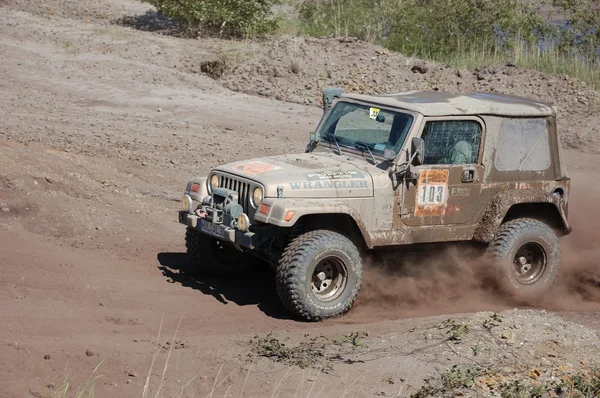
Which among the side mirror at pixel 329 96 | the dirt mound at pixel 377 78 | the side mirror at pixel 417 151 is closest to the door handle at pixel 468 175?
the side mirror at pixel 417 151

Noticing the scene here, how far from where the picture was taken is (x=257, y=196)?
28.4 ft

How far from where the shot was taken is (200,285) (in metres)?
9.66

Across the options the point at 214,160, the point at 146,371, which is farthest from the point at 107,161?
the point at 146,371

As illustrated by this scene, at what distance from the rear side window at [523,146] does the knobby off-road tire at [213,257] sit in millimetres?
2616

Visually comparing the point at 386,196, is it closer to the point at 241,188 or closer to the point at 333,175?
the point at 333,175

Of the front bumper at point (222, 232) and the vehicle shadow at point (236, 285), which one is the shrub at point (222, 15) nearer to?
the vehicle shadow at point (236, 285)

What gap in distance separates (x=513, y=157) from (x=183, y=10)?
13.5 metres

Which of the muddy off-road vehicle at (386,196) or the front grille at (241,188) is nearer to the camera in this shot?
the muddy off-road vehicle at (386,196)

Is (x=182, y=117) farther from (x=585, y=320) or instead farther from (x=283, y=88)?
(x=585, y=320)

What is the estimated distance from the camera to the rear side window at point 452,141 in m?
9.34

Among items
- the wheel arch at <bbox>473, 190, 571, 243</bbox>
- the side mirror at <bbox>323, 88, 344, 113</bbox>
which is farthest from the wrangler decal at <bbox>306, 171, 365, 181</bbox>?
the wheel arch at <bbox>473, 190, 571, 243</bbox>

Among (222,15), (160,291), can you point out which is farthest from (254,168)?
(222,15)

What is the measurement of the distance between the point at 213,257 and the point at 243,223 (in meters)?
1.24

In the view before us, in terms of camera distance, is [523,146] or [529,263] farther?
[529,263]
